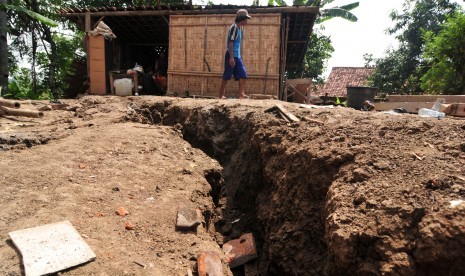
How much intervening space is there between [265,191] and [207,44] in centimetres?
529

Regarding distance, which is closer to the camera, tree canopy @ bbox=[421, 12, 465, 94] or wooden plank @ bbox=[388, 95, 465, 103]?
wooden plank @ bbox=[388, 95, 465, 103]

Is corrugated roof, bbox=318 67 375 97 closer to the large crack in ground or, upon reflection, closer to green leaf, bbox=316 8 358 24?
green leaf, bbox=316 8 358 24

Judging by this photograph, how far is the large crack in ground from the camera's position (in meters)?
2.58

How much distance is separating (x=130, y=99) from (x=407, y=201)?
19.2 ft

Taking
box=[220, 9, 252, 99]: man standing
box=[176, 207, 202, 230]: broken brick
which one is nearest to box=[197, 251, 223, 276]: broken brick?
box=[176, 207, 202, 230]: broken brick

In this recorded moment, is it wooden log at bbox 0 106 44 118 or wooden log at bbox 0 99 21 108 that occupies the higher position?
wooden log at bbox 0 99 21 108

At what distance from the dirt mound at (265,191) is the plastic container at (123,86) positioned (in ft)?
10.8

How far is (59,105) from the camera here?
6285mm

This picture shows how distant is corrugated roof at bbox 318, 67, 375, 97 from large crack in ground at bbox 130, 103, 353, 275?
18.8 meters

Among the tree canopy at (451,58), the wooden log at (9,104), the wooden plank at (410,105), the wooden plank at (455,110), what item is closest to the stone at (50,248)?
the wooden log at (9,104)

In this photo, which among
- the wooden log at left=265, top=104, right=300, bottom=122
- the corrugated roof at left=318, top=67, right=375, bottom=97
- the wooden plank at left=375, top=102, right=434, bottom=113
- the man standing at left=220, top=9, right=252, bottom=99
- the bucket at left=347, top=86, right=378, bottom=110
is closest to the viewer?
the wooden log at left=265, top=104, right=300, bottom=122

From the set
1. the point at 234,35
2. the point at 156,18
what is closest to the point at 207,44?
the point at 234,35

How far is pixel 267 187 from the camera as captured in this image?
362 cm

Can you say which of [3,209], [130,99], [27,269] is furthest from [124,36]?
[27,269]
